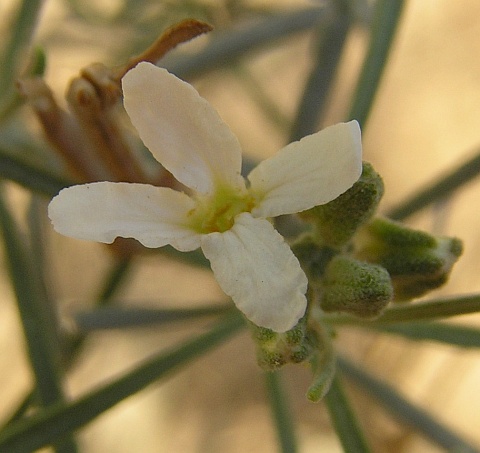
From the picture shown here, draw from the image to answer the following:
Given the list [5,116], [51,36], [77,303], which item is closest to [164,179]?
[5,116]

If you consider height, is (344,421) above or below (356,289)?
below

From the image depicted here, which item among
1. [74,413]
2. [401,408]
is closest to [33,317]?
[74,413]

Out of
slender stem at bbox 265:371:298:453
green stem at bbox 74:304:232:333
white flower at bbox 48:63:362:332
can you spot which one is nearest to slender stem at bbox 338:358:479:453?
slender stem at bbox 265:371:298:453

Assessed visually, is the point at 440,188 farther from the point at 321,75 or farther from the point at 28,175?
the point at 28,175

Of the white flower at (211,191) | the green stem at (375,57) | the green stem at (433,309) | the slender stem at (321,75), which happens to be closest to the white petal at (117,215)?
the white flower at (211,191)

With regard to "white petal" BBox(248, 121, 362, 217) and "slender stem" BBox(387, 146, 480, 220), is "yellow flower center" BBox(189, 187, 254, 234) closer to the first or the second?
"white petal" BBox(248, 121, 362, 217)

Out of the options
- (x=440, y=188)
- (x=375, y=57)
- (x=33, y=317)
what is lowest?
(x=33, y=317)
